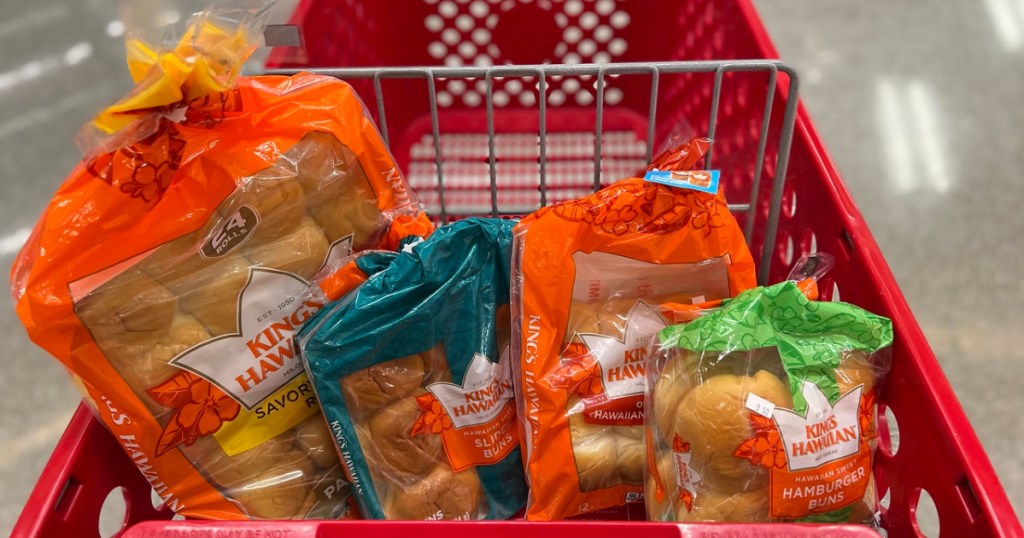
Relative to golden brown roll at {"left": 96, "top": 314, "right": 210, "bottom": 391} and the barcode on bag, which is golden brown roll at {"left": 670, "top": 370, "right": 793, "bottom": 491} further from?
golden brown roll at {"left": 96, "top": 314, "right": 210, "bottom": 391}

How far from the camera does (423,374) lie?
2.42 feet

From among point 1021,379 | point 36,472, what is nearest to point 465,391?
point 36,472

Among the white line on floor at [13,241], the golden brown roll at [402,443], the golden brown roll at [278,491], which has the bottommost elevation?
the white line on floor at [13,241]

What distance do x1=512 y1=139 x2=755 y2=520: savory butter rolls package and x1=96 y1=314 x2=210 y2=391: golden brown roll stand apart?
0.97 feet

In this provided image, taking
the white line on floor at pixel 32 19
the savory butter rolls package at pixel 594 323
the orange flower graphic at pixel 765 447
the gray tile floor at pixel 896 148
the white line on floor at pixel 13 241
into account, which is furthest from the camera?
the white line on floor at pixel 32 19

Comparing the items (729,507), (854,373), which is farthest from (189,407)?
(854,373)

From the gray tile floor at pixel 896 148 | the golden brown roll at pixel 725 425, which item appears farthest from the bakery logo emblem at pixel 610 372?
the gray tile floor at pixel 896 148

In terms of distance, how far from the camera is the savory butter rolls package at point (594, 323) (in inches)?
28.5

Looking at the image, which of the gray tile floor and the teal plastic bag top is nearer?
the teal plastic bag top

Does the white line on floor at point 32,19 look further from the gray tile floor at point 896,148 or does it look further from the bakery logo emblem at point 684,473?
the bakery logo emblem at point 684,473

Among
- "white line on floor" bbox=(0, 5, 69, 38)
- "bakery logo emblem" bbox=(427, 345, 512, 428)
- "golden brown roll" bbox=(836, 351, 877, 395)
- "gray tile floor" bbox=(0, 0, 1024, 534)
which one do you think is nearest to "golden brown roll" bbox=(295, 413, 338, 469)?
"bakery logo emblem" bbox=(427, 345, 512, 428)

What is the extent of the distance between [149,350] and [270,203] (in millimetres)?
161

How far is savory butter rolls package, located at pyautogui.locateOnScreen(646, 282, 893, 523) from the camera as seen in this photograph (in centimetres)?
62

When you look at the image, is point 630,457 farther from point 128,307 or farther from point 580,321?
point 128,307
